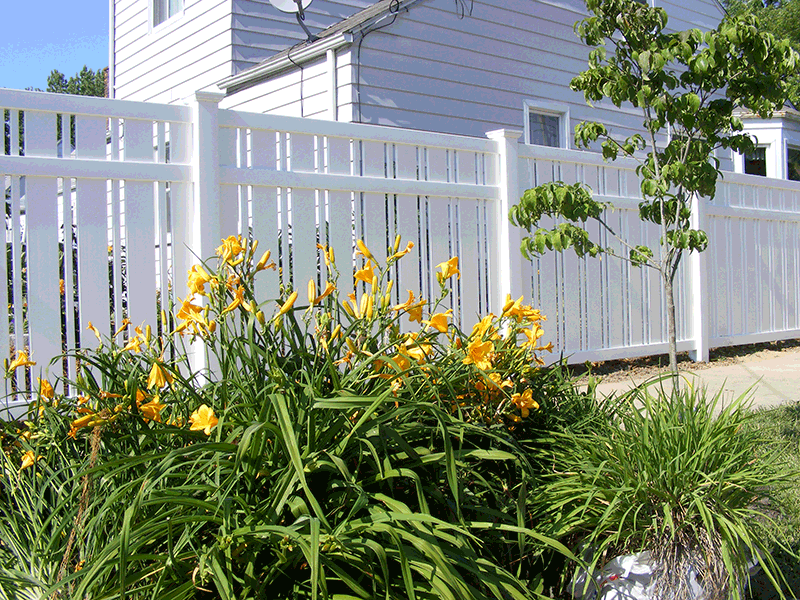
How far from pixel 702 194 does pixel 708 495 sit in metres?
2.44

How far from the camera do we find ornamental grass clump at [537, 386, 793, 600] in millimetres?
1963

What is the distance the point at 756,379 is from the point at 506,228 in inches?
109

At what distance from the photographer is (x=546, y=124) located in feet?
30.8

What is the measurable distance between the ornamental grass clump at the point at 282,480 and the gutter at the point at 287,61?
553 centimetres

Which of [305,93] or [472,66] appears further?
[472,66]

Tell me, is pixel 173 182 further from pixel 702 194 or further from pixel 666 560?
pixel 666 560

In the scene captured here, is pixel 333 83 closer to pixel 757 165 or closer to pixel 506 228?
pixel 506 228

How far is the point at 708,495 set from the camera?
2014 millimetres

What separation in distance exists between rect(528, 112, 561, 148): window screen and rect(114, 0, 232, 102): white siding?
375 cm

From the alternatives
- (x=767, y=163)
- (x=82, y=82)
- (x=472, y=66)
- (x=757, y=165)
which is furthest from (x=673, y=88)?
(x=82, y=82)

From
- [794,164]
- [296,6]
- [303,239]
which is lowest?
[303,239]

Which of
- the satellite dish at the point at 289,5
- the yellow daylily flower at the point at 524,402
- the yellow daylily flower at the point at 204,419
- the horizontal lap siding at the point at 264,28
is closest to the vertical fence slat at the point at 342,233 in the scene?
the yellow daylily flower at the point at 524,402

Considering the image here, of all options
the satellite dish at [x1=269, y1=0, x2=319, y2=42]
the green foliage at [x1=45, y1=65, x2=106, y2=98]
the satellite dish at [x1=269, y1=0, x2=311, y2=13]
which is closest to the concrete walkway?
the satellite dish at [x1=269, y1=0, x2=319, y2=42]

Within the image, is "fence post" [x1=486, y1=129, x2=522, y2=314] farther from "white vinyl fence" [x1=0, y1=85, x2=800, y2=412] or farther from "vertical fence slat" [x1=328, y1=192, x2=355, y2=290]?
"vertical fence slat" [x1=328, y1=192, x2=355, y2=290]
